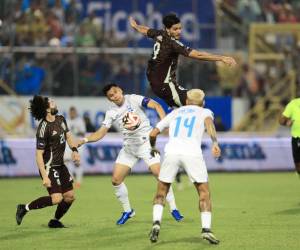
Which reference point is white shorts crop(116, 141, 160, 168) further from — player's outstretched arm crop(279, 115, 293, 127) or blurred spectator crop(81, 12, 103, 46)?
blurred spectator crop(81, 12, 103, 46)

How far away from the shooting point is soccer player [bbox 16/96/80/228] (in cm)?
1421

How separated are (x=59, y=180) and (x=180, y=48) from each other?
9.80 ft

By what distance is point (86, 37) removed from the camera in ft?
96.4

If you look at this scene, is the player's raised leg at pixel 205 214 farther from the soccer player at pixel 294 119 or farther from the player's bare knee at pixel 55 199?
the soccer player at pixel 294 119

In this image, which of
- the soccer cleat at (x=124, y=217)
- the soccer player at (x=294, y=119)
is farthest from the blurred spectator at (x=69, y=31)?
the soccer cleat at (x=124, y=217)

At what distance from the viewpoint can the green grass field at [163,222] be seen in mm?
12547

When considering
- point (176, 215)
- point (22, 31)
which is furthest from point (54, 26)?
point (176, 215)

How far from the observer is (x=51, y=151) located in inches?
566

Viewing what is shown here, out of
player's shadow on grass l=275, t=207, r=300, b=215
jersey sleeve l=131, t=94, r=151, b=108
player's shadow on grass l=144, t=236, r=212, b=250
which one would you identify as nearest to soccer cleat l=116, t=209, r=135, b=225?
jersey sleeve l=131, t=94, r=151, b=108

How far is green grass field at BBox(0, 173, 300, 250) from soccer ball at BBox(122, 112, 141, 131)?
1654 mm

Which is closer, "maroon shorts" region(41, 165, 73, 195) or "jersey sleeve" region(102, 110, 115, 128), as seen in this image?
"maroon shorts" region(41, 165, 73, 195)

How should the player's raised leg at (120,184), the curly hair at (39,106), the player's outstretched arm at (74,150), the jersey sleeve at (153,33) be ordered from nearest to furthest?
the jersey sleeve at (153,33), the player's outstretched arm at (74,150), the curly hair at (39,106), the player's raised leg at (120,184)

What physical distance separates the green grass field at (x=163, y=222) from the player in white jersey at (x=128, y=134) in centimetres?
41

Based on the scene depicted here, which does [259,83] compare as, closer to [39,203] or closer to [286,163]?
[286,163]
